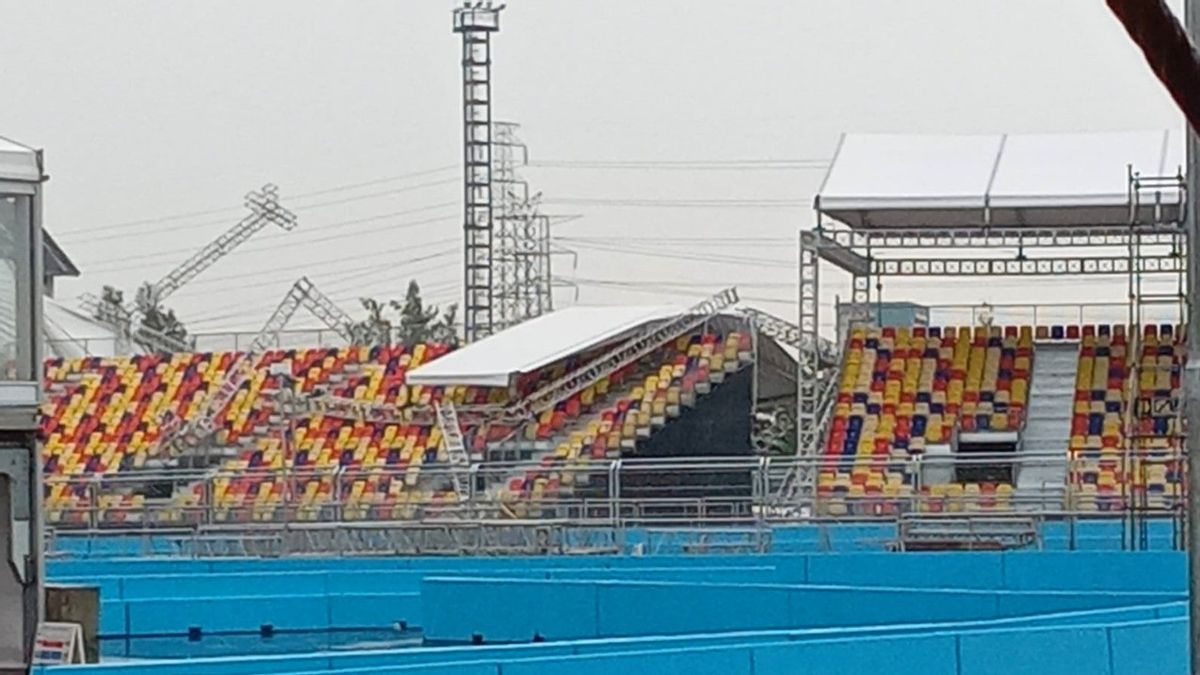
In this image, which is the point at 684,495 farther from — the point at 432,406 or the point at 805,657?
the point at 805,657

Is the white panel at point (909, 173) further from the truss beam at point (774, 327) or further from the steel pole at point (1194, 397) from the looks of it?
the steel pole at point (1194, 397)

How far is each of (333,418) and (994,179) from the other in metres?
14.3

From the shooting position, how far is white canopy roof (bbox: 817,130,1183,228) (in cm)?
3438

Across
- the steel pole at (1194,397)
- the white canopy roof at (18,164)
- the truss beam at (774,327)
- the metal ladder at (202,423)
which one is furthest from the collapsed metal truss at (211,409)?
the steel pole at (1194,397)

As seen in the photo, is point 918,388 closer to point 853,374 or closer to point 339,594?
point 853,374

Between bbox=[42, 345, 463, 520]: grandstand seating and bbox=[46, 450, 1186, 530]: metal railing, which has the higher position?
bbox=[42, 345, 463, 520]: grandstand seating

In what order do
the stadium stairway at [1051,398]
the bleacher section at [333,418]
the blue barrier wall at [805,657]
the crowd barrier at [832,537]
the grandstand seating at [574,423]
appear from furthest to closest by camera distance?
the stadium stairway at [1051,398] → the bleacher section at [333,418] → the grandstand seating at [574,423] → the crowd barrier at [832,537] → the blue barrier wall at [805,657]

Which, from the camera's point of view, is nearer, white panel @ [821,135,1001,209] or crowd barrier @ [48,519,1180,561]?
crowd barrier @ [48,519,1180,561]

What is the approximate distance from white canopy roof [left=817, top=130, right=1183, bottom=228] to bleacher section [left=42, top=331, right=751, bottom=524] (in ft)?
18.5

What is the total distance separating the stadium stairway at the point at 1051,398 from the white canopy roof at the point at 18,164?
928 inches

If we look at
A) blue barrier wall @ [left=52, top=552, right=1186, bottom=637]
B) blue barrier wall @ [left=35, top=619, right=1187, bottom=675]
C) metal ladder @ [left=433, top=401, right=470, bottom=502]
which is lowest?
blue barrier wall @ [left=52, top=552, right=1186, bottom=637]

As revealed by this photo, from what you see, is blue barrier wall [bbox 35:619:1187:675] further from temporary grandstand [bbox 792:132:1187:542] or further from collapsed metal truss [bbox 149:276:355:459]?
collapsed metal truss [bbox 149:276:355:459]

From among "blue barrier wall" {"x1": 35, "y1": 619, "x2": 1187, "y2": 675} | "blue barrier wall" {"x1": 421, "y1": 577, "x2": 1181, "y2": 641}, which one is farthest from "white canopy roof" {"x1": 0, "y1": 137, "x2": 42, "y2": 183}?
"blue barrier wall" {"x1": 421, "y1": 577, "x2": 1181, "y2": 641}

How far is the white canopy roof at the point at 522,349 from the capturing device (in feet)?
134
